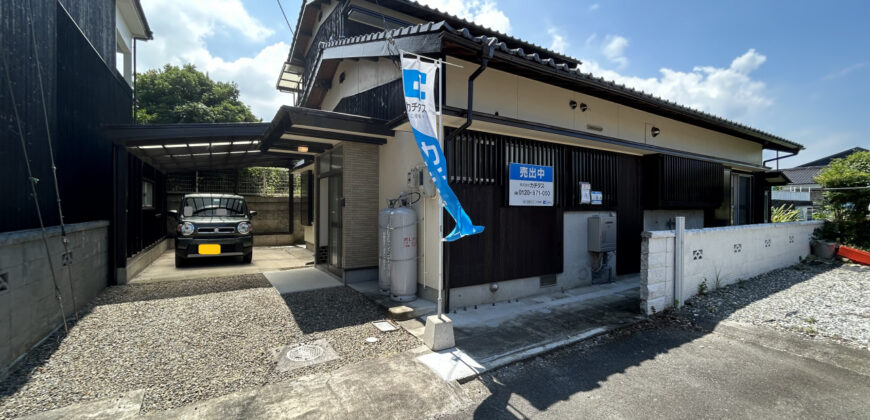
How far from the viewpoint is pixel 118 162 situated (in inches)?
230

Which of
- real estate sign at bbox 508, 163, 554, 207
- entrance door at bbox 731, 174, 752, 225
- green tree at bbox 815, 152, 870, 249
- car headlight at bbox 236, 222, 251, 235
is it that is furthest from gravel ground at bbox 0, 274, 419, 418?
green tree at bbox 815, 152, 870, 249

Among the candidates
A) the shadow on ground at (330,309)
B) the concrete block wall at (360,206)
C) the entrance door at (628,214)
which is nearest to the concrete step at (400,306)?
the shadow on ground at (330,309)

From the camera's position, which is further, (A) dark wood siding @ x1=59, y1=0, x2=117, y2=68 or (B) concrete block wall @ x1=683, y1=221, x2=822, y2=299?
(A) dark wood siding @ x1=59, y1=0, x2=117, y2=68

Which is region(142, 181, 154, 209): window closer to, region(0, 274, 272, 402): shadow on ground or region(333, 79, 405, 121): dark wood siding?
region(0, 274, 272, 402): shadow on ground

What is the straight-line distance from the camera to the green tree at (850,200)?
8.84 meters

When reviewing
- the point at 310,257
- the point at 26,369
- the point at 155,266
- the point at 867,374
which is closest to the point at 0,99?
the point at 26,369

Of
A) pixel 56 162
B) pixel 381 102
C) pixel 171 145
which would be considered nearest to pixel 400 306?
pixel 381 102

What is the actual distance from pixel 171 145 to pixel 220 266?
293cm

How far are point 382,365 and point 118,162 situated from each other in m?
6.18

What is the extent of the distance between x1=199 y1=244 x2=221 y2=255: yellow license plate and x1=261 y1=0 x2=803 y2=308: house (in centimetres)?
238

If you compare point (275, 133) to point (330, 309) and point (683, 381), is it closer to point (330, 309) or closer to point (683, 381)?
point (330, 309)

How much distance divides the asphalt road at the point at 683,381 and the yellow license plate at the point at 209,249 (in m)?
7.13

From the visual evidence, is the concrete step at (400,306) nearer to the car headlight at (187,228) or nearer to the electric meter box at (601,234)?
the electric meter box at (601,234)

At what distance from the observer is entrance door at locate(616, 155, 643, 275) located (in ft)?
22.7
